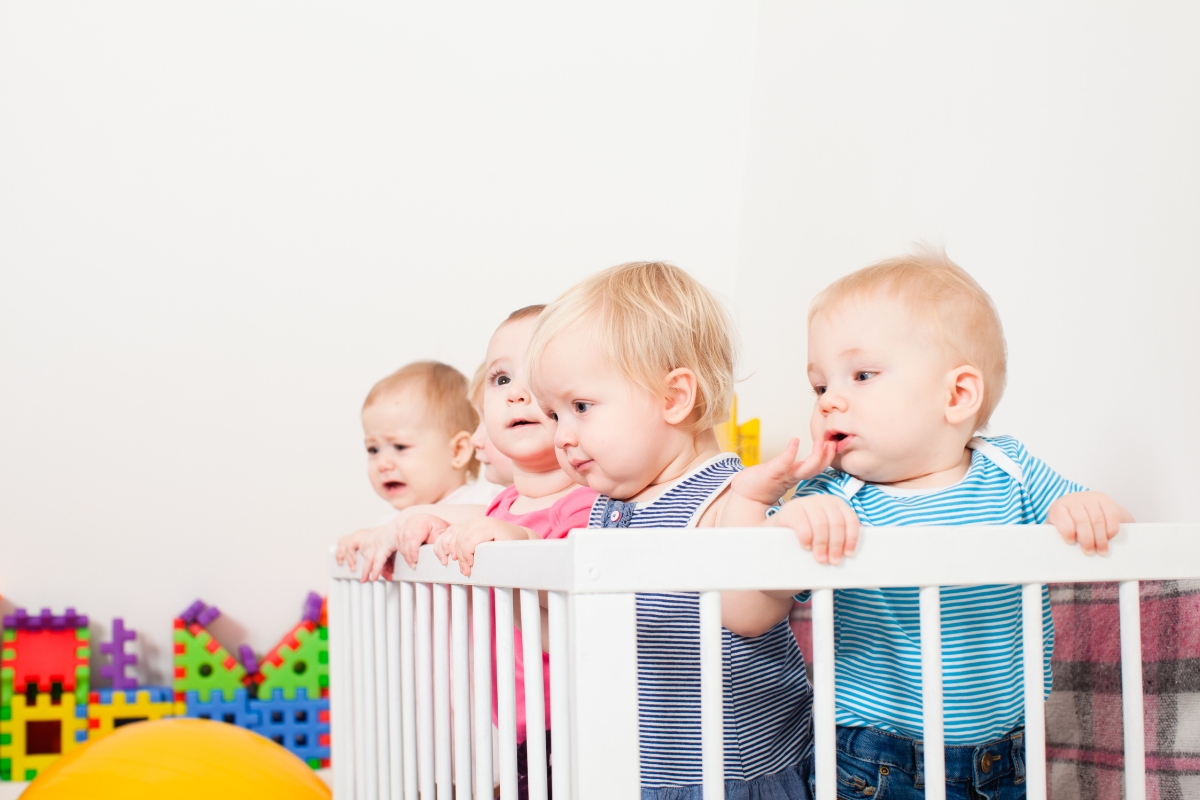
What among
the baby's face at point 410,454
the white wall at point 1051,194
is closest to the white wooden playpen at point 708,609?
the white wall at point 1051,194

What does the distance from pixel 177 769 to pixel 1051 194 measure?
1220mm

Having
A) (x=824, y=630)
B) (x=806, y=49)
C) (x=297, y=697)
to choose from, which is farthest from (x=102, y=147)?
(x=824, y=630)

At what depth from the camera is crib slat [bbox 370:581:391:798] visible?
96cm

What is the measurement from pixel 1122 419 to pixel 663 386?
49 cm

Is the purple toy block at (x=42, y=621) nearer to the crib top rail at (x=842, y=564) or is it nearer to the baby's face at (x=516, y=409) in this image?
the baby's face at (x=516, y=409)

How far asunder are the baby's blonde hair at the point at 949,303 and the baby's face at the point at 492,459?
60 cm

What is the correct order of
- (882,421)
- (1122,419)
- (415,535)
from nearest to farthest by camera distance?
(882,421) < (415,535) < (1122,419)

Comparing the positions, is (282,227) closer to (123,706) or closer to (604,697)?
(123,706)

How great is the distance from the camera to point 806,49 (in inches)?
75.4

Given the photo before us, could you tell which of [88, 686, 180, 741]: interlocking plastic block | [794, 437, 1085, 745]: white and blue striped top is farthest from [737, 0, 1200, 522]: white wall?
[88, 686, 180, 741]: interlocking plastic block

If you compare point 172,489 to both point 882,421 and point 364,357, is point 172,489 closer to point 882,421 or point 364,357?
point 364,357

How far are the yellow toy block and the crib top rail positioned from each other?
68.1 inches

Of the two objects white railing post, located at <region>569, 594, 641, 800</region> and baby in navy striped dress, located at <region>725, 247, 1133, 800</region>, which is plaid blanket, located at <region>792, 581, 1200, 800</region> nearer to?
baby in navy striped dress, located at <region>725, 247, 1133, 800</region>

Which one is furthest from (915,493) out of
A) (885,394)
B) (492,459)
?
(492,459)
